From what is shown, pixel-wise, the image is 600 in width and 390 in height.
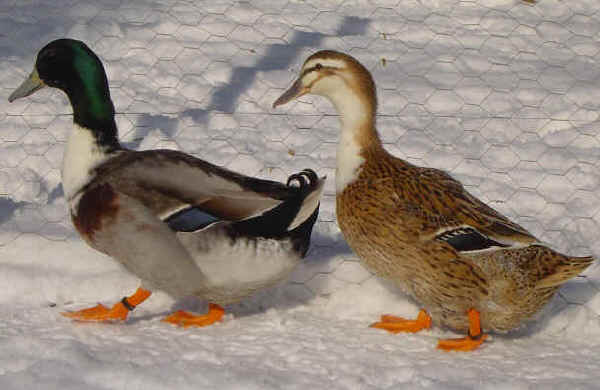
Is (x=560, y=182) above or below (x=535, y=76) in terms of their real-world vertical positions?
below

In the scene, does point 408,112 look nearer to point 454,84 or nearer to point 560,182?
point 454,84

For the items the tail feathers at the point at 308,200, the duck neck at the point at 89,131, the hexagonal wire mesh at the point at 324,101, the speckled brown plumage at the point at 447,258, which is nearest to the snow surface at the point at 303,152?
the hexagonal wire mesh at the point at 324,101

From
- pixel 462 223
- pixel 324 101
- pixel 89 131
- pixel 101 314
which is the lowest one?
pixel 101 314

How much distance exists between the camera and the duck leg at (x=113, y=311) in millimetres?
2914


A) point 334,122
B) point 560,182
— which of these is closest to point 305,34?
point 334,122

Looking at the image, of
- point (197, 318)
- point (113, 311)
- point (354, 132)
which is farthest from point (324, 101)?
point (113, 311)

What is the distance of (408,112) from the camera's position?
14.6 ft

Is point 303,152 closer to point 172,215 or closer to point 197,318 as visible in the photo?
point 197,318

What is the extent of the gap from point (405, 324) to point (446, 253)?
0.33 metres

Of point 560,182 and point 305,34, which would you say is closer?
point 560,182

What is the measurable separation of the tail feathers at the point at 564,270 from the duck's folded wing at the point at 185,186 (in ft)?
2.67

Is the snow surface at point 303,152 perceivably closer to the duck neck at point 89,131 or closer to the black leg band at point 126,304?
the black leg band at point 126,304

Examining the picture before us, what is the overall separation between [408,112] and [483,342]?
1730mm

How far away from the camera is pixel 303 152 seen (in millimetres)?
4105
